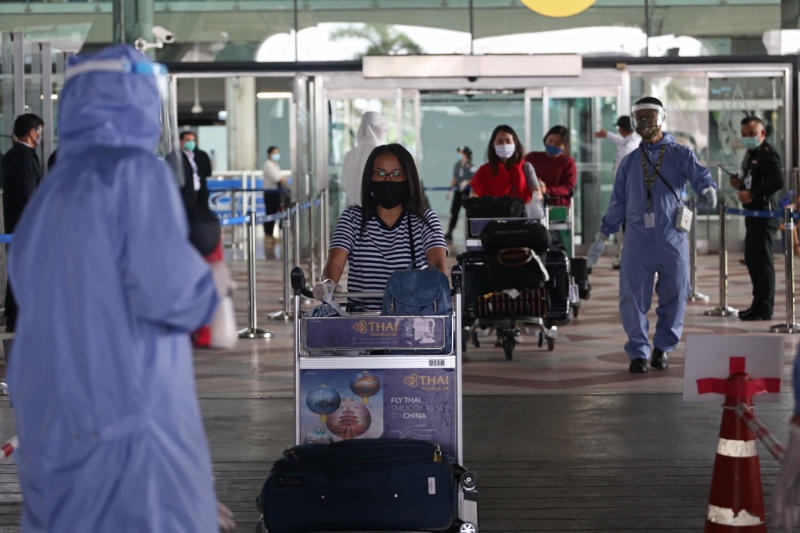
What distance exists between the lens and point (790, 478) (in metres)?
2.72

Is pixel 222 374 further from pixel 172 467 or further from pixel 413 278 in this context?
pixel 172 467

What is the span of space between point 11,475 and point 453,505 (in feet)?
8.02

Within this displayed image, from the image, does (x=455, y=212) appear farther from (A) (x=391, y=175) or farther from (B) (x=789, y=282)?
(A) (x=391, y=175)

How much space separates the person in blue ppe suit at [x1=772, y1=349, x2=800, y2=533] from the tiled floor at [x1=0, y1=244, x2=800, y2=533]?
1.94m

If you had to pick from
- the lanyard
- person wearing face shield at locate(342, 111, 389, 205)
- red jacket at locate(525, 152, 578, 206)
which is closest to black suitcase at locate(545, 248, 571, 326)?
the lanyard

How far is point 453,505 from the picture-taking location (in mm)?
3996

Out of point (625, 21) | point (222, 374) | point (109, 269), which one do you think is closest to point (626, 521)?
point (109, 269)

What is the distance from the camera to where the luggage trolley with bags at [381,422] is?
13.0 feet

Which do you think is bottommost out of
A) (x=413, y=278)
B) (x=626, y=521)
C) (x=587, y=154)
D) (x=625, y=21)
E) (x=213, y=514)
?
(x=626, y=521)

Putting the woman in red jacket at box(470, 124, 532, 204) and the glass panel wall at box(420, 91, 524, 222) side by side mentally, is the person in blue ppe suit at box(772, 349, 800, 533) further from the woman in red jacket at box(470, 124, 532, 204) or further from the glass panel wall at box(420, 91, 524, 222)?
the glass panel wall at box(420, 91, 524, 222)

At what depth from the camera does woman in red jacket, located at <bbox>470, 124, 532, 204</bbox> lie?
10117 millimetres

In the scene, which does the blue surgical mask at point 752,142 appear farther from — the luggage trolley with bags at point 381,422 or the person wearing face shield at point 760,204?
the luggage trolley with bags at point 381,422

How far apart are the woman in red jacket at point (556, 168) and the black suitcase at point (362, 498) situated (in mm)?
8553

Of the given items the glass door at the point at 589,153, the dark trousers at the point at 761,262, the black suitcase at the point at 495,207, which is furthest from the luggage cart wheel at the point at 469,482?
the glass door at the point at 589,153
